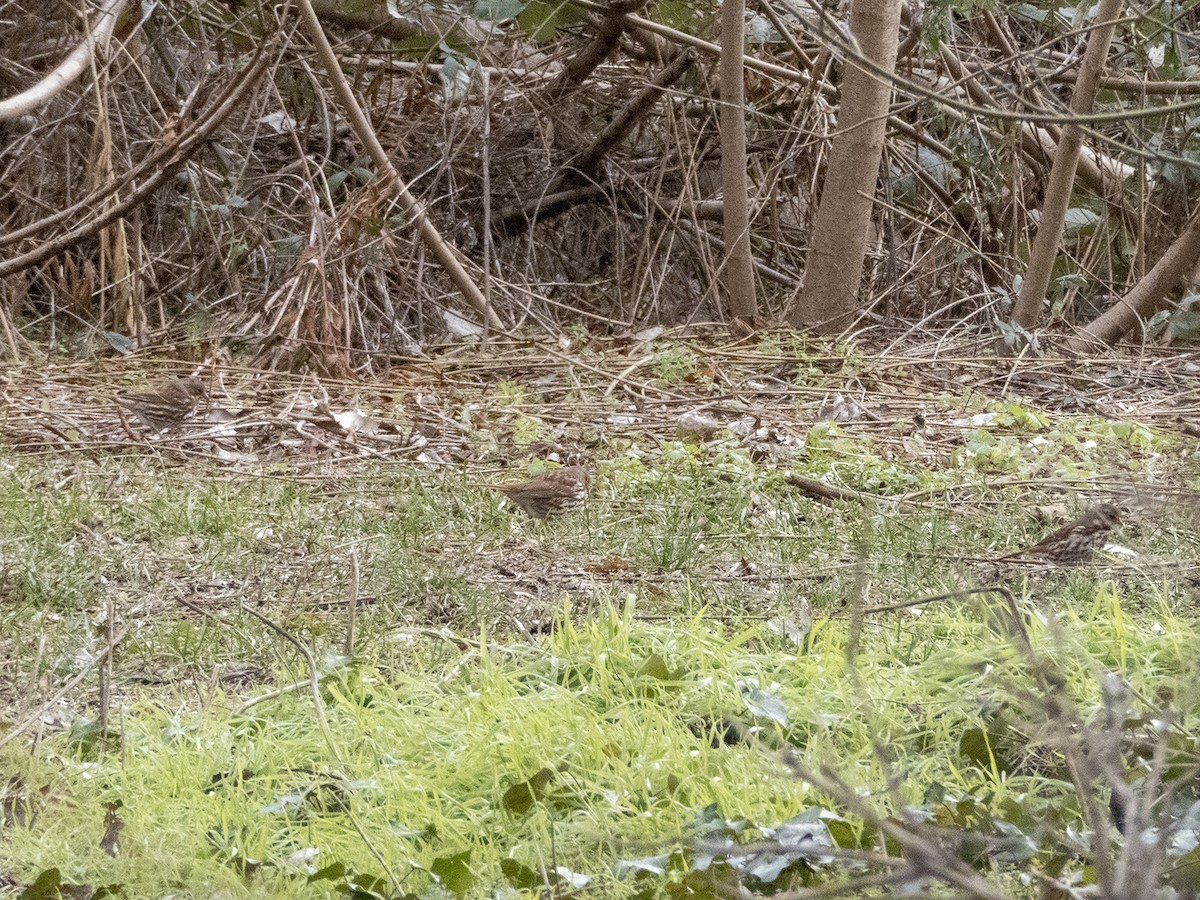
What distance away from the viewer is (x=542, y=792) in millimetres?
2109

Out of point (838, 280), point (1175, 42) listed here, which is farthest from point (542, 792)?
point (1175, 42)

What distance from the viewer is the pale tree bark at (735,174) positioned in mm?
6973

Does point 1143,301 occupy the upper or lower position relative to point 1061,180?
lower

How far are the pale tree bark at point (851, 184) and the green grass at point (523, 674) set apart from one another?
2927 mm

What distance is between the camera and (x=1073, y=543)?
3.34m

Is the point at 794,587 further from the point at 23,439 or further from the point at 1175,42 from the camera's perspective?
the point at 1175,42

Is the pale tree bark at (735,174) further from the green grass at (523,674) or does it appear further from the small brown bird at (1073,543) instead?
the small brown bird at (1073,543)

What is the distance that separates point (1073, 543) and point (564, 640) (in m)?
1.45

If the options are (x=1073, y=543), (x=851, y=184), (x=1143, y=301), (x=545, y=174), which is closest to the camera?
(x=1073, y=543)

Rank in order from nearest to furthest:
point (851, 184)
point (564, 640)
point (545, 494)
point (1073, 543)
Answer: point (564, 640) → point (1073, 543) → point (545, 494) → point (851, 184)

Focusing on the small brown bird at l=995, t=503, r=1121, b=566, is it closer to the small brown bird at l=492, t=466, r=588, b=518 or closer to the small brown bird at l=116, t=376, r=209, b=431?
the small brown bird at l=492, t=466, r=588, b=518

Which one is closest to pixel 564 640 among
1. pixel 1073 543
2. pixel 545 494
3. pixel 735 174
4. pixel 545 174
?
pixel 545 494

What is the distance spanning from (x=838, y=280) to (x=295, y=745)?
17.2 ft

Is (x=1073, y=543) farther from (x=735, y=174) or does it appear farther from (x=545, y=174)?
(x=545, y=174)
